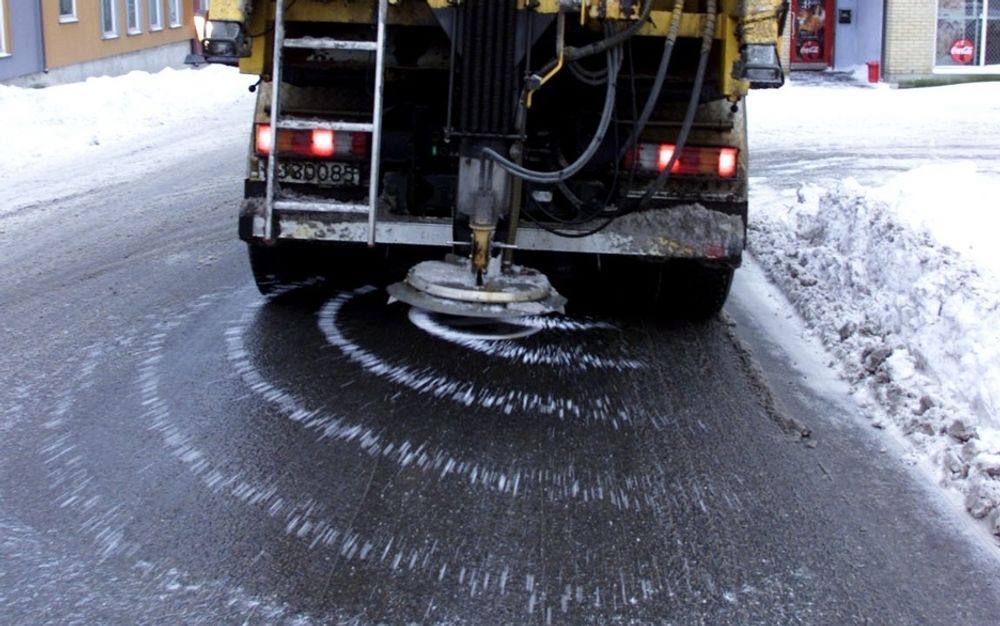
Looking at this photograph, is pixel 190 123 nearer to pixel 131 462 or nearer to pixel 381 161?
pixel 381 161

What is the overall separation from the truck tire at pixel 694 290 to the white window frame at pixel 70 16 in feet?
62.5

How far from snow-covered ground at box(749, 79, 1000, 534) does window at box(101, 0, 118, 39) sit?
57.1ft

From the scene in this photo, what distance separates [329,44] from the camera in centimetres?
601

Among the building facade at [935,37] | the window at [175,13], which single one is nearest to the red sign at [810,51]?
the building facade at [935,37]

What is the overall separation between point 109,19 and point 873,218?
22.4m

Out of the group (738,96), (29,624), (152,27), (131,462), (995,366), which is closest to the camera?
(29,624)

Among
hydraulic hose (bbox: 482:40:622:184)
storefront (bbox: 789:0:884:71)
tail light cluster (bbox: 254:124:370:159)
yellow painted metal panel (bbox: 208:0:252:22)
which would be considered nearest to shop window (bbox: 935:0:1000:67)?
storefront (bbox: 789:0:884:71)

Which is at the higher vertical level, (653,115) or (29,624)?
(653,115)

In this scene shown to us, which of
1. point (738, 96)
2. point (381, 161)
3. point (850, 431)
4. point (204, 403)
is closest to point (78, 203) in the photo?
point (381, 161)

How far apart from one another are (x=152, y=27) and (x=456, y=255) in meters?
26.2

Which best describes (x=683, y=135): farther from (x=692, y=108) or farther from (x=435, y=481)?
(x=435, y=481)

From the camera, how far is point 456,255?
6352 millimetres

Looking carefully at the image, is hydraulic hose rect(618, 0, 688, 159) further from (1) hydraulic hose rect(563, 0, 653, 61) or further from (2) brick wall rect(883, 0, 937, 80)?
(2) brick wall rect(883, 0, 937, 80)

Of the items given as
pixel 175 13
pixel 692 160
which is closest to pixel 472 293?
pixel 692 160
